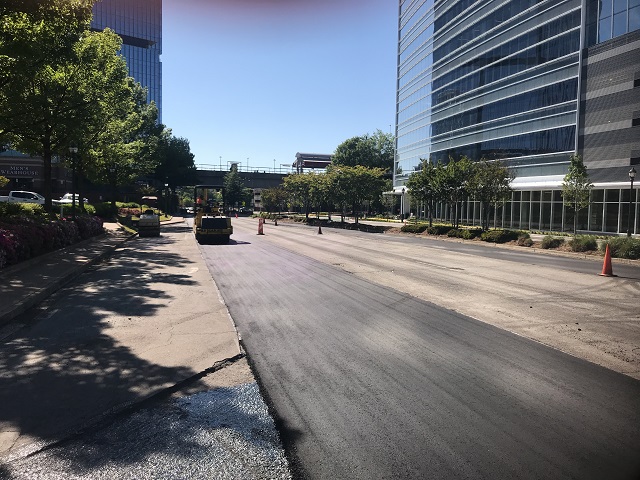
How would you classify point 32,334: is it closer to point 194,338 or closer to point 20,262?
point 194,338

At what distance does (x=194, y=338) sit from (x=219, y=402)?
2.56 metres

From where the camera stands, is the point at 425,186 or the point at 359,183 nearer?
the point at 425,186

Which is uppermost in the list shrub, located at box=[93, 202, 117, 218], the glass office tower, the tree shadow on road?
the glass office tower

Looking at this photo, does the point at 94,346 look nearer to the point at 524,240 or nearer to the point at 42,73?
the point at 42,73

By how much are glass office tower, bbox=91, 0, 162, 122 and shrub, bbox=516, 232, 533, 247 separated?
135 m

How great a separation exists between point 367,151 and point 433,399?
9881 centimetres

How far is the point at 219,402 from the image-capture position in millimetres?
4812

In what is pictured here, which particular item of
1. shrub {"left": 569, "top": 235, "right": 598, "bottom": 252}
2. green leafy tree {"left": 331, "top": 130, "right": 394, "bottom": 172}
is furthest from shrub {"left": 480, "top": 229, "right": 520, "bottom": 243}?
green leafy tree {"left": 331, "top": 130, "right": 394, "bottom": 172}

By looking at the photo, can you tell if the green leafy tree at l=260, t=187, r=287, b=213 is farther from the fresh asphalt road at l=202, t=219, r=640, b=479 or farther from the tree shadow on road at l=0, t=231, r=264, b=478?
the fresh asphalt road at l=202, t=219, r=640, b=479

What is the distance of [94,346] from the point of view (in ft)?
22.2

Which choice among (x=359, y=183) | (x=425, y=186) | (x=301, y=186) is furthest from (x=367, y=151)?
(x=425, y=186)

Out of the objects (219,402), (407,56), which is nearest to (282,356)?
(219,402)

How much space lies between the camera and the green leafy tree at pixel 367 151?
100 meters

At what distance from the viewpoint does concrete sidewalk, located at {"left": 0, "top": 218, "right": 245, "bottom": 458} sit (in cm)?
458
